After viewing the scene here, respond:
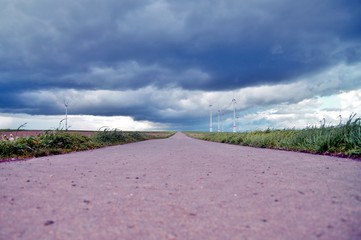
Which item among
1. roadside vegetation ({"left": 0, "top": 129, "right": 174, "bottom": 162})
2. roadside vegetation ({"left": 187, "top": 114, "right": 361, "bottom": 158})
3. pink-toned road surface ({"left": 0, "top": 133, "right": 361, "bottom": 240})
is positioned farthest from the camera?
roadside vegetation ({"left": 0, "top": 129, "right": 174, "bottom": 162})

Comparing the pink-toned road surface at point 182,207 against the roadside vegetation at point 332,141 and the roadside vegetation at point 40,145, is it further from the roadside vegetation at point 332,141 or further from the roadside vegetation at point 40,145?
the roadside vegetation at point 40,145

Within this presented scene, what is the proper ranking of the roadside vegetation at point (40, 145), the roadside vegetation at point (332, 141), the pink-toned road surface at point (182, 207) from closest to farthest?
the pink-toned road surface at point (182, 207) < the roadside vegetation at point (332, 141) < the roadside vegetation at point (40, 145)

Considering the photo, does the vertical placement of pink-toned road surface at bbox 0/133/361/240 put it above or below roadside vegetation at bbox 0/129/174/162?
below

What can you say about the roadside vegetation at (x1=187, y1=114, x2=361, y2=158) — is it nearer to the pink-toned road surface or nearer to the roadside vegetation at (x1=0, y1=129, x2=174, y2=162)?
the pink-toned road surface

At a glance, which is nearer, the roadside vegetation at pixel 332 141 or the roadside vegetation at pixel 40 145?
the roadside vegetation at pixel 332 141

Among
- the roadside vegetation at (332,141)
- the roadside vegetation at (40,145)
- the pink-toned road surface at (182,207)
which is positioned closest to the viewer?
the pink-toned road surface at (182,207)

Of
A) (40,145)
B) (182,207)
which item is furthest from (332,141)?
(40,145)

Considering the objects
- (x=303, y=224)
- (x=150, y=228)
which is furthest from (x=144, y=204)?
(x=303, y=224)

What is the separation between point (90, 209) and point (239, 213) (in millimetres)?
1422

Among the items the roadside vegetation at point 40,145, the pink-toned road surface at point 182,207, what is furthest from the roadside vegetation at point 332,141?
the roadside vegetation at point 40,145

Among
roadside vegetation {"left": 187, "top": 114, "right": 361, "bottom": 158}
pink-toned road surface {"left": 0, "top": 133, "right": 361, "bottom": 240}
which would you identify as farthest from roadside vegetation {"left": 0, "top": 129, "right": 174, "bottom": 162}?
roadside vegetation {"left": 187, "top": 114, "right": 361, "bottom": 158}

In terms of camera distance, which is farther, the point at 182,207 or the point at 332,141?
the point at 332,141

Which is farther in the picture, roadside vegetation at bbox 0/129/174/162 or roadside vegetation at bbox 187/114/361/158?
roadside vegetation at bbox 0/129/174/162

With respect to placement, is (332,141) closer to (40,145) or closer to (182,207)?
(182,207)
